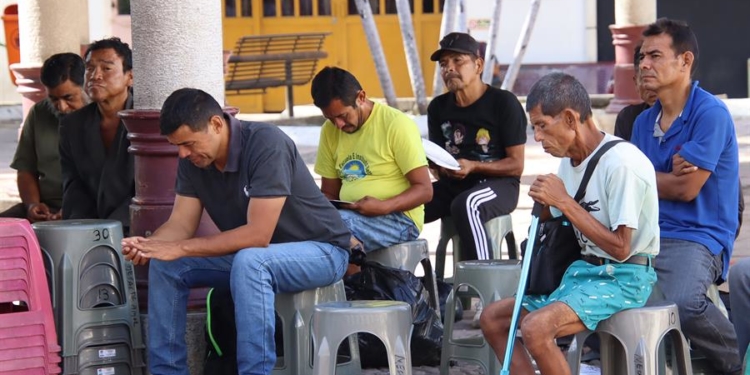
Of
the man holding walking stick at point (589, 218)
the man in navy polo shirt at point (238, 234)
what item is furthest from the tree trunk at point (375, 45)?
the man holding walking stick at point (589, 218)

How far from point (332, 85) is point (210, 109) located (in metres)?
1.10

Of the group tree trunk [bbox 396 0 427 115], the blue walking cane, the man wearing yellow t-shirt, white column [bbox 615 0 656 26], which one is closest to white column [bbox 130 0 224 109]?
the man wearing yellow t-shirt

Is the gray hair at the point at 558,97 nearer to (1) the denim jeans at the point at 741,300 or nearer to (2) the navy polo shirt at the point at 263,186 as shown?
(1) the denim jeans at the point at 741,300

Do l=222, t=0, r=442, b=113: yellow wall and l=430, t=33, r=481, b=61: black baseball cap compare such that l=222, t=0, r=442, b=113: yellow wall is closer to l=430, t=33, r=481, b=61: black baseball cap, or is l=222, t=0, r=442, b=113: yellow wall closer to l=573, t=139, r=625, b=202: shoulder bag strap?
l=430, t=33, r=481, b=61: black baseball cap

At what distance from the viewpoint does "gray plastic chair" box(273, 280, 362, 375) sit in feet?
16.5

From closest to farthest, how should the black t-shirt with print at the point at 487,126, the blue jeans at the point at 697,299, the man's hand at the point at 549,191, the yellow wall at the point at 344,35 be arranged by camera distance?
the man's hand at the point at 549,191 → the blue jeans at the point at 697,299 → the black t-shirt with print at the point at 487,126 → the yellow wall at the point at 344,35

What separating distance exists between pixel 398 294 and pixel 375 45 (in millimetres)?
7925

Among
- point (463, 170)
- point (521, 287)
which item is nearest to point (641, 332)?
point (521, 287)

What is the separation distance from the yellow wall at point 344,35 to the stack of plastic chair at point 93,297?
13.2 metres

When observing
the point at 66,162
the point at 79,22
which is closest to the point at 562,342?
the point at 66,162

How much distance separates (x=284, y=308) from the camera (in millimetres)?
5074

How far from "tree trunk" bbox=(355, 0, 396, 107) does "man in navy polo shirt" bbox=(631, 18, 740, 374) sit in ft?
26.0

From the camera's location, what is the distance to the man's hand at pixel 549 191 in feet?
14.0

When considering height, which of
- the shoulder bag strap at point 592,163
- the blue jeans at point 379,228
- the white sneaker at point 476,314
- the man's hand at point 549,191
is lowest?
the white sneaker at point 476,314
